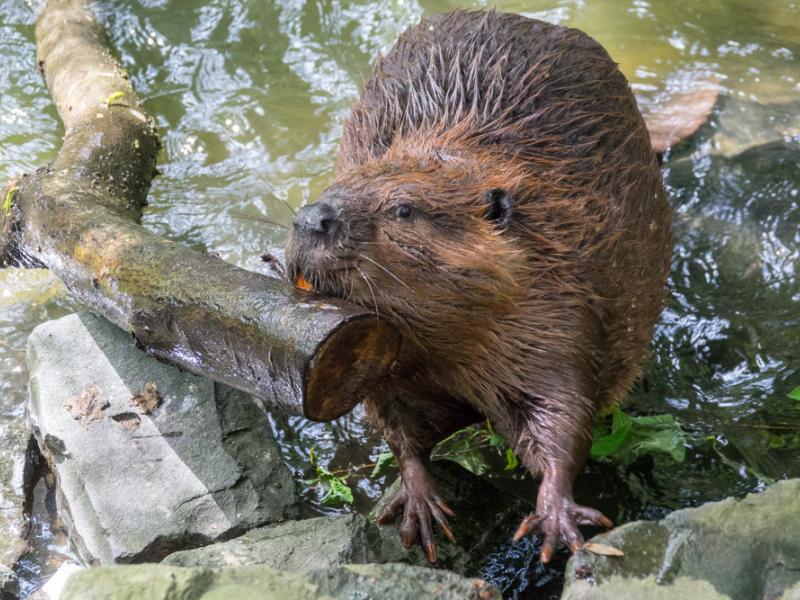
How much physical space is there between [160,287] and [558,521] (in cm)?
126

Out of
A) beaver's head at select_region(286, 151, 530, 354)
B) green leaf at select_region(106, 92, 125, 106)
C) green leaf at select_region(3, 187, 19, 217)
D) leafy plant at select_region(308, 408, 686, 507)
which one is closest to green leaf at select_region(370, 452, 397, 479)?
leafy plant at select_region(308, 408, 686, 507)

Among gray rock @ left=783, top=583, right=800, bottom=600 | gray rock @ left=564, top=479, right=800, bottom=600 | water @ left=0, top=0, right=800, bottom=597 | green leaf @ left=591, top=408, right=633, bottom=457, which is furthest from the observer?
water @ left=0, top=0, right=800, bottom=597

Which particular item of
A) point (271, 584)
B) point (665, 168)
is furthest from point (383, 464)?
point (665, 168)

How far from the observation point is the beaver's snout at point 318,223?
97.3 inches

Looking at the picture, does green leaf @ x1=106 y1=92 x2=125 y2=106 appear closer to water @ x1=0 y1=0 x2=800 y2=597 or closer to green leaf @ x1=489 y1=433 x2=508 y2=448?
water @ x1=0 y1=0 x2=800 y2=597

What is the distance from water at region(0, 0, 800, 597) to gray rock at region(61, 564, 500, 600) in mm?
760

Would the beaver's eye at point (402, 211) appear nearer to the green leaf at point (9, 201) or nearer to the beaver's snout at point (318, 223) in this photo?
the beaver's snout at point (318, 223)

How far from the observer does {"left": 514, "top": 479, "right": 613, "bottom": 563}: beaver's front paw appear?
2.57 metres

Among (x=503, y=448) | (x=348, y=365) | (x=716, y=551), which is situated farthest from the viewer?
(x=503, y=448)

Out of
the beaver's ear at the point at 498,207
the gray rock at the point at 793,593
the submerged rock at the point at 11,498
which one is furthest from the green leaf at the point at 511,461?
the submerged rock at the point at 11,498

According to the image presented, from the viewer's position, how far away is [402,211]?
2.59 meters

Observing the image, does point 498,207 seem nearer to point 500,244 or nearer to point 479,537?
point 500,244

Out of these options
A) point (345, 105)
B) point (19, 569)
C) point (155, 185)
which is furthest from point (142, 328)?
point (345, 105)

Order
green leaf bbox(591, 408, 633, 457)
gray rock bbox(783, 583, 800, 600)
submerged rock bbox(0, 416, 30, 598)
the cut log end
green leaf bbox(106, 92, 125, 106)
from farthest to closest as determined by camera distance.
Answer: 1. green leaf bbox(106, 92, 125, 106)
2. green leaf bbox(591, 408, 633, 457)
3. submerged rock bbox(0, 416, 30, 598)
4. the cut log end
5. gray rock bbox(783, 583, 800, 600)
